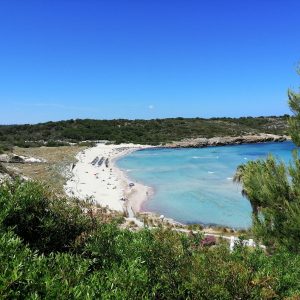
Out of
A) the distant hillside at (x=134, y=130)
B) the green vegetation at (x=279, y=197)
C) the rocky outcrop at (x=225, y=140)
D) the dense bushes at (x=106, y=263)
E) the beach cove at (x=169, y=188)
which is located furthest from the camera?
the distant hillside at (x=134, y=130)

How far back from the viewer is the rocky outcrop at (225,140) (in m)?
117

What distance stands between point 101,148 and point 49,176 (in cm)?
4935

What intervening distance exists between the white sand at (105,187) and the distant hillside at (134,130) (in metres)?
37.2

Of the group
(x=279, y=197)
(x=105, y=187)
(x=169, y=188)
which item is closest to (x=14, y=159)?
(x=105, y=187)

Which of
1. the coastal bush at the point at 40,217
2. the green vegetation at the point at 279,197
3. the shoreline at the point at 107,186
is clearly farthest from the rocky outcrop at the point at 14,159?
the coastal bush at the point at 40,217

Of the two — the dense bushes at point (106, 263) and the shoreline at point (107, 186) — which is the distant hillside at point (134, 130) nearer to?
the shoreline at point (107, 186)

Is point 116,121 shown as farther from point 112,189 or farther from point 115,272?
point 115,272

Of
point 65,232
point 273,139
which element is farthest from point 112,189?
point 273,139

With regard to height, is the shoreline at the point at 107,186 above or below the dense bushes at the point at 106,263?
below

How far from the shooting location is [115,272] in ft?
18.8

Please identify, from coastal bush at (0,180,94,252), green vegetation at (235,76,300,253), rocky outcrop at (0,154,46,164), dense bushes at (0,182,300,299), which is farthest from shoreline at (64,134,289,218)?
dense bushes at (0,182,300,299)

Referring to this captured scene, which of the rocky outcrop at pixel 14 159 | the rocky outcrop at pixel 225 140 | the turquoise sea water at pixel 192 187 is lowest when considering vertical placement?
the turquoise sea water at pixel 192 187

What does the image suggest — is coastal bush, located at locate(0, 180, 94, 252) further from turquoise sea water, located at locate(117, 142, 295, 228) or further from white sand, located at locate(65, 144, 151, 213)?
white sand, located at locate(65, 144, 151, 213)

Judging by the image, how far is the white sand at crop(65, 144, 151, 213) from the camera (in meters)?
39.4
